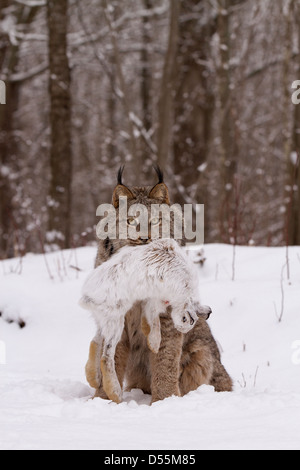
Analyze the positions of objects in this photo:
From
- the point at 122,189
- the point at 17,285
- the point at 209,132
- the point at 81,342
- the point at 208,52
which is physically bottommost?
the point at 81,342

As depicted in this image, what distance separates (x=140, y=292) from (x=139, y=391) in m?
0.97

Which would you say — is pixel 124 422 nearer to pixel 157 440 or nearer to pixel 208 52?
pixel 157 440

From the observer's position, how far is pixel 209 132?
12.3 metres

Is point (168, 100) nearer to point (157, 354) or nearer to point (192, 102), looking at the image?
point (192, 102)

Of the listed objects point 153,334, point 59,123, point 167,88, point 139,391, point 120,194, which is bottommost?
point 139,391

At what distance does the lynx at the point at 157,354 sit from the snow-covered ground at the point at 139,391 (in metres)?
0.15

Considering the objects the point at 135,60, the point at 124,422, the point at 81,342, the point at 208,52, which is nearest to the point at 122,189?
the point at 124,422

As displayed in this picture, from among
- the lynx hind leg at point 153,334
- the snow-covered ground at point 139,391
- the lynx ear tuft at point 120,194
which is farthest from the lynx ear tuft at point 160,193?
the snow-covered ground at point 139,391

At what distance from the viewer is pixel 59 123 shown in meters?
9.51

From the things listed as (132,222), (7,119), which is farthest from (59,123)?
(132,222)

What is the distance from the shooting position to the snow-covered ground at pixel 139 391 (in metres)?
2.59

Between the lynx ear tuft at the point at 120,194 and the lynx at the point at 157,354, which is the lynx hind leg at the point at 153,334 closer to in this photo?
the lynx at the point at 157,354

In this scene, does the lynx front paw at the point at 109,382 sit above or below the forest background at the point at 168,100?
below

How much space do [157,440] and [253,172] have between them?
58.0ft
